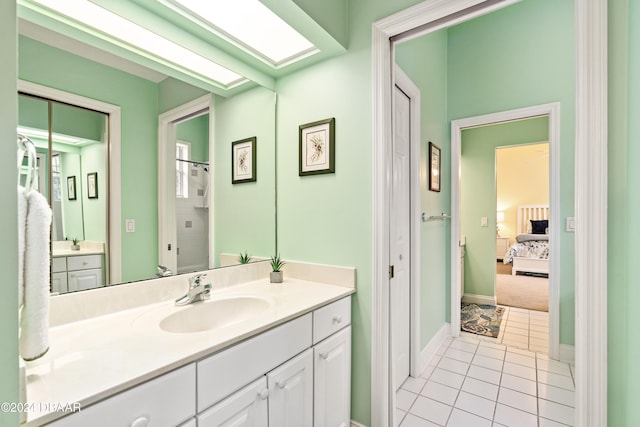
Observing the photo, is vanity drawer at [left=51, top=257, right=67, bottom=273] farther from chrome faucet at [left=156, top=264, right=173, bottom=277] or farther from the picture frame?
the picture frame

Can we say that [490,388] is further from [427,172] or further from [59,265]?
[59,265]

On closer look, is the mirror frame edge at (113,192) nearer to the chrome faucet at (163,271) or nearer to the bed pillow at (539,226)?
the chrome faucet at (163,271)

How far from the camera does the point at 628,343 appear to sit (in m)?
0.93

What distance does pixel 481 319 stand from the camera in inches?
133

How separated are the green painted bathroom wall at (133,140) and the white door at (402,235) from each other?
55.8 inches

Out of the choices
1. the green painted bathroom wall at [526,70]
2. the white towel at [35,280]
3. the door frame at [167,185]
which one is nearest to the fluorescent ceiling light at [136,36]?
the door frame at [167,185]

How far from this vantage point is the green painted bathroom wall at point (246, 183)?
169 cm

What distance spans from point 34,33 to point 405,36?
154 centimetres

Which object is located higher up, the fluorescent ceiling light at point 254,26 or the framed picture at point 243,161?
the fluorescent ceiling light at point 254,26

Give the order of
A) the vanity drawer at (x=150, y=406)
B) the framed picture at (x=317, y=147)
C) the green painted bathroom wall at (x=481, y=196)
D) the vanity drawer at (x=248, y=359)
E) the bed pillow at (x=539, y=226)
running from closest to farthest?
the vanity drawer at (x=150, y=406), the vanity drawer at (x=248, y=359), the framed picture at (x=317, y=147), the green painted bathroom wall at (x=481, y=196), the bed pillow at (x=539, y=226)

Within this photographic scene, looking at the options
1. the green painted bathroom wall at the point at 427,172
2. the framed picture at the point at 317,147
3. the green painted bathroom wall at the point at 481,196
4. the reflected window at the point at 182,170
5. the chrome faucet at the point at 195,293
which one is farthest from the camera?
the green painted bathroom wall at the point at 481,196

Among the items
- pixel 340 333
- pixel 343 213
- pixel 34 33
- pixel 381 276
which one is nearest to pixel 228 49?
pixel 34 33

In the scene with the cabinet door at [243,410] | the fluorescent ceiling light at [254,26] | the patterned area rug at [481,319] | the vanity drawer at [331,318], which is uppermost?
the fluorescent ceiling light at [254,26]

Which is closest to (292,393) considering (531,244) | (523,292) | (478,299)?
(478,299)
